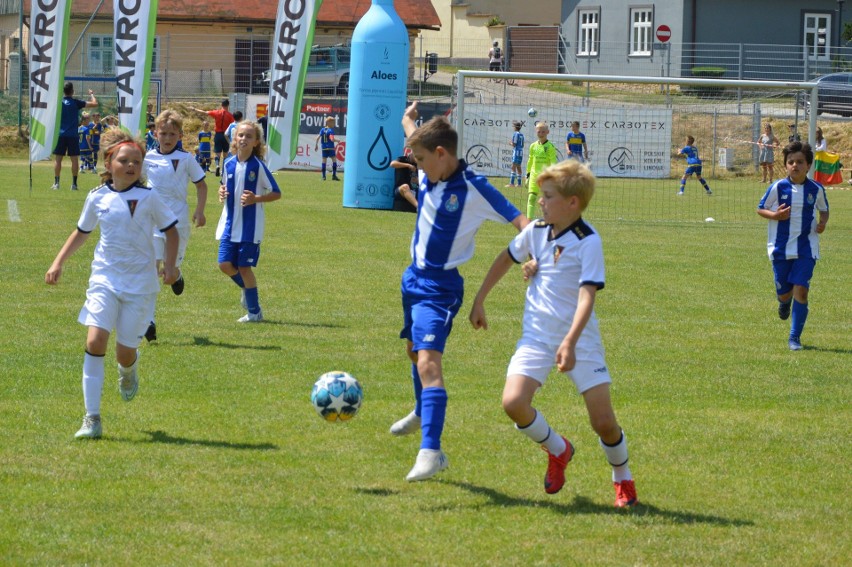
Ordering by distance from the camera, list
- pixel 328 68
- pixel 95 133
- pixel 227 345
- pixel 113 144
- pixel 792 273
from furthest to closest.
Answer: pixel 328 68 < pixel 95 133 < pixel 792 273 < pixel 227 345 < pixel 113 144

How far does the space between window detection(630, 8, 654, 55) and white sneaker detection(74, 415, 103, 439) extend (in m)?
46.3

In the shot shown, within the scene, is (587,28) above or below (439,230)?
above

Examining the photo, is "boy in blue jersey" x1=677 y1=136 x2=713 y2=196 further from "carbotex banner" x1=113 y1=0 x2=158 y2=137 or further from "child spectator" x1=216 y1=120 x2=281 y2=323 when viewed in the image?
"child spectator" x1=216 y1=120 x2=281 y2=323

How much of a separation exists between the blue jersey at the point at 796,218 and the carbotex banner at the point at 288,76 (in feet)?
27.0

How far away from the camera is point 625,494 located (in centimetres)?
544

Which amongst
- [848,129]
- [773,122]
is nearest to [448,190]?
[773,122]

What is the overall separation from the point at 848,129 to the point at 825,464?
33.6 metres

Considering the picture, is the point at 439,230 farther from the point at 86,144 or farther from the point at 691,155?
the point at 86,144

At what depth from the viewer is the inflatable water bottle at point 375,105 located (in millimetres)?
23156

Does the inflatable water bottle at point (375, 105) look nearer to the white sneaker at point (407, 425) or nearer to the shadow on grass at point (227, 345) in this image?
the shadow on grass at point (227, 345)

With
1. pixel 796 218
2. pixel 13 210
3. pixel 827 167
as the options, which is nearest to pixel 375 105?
pixel 13 210

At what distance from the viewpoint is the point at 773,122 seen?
33.8 m

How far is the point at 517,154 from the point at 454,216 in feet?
79.8

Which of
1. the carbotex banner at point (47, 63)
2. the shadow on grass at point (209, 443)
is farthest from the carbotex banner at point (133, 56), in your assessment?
the shadow on grass at point (209, 443)
